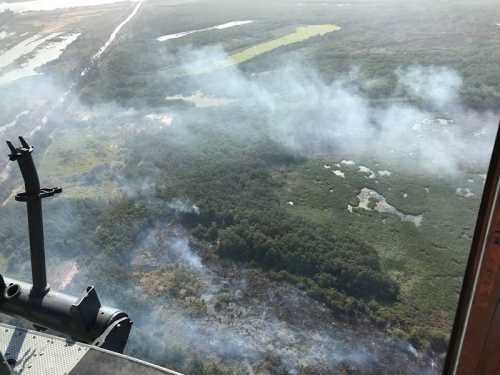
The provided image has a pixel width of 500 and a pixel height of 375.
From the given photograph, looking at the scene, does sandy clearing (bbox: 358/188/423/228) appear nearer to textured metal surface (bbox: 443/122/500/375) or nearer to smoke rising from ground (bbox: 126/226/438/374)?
smoke rising from ground (bbox: 126/226/438/374)

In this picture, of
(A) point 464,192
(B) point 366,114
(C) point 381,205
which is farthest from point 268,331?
(B) point 366,114

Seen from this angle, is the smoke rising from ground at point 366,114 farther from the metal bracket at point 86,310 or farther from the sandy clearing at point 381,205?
the metal bracket at point 86,310

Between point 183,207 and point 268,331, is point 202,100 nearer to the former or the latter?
point 183,207

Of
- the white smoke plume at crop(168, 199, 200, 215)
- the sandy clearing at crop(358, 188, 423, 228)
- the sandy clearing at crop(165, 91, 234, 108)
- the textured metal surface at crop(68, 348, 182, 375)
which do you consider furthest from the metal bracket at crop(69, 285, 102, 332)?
the sandy clearing at crop(165, 91, 234, 108)

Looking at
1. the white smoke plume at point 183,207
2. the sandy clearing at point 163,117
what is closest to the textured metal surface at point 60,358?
the white smoke plume at point 183,207

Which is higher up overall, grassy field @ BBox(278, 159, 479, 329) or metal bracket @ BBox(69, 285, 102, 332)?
metal bracket @ BBox(69, 285, 102, 332)

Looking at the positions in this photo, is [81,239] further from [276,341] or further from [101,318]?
[101,318]
